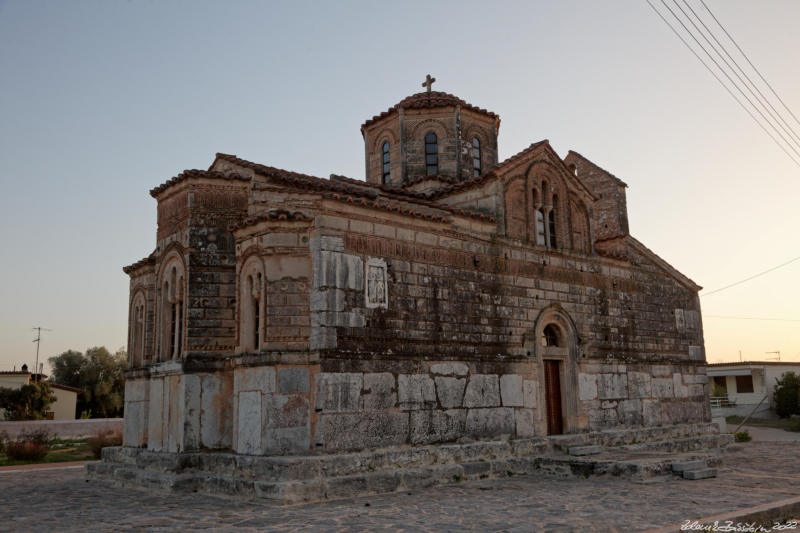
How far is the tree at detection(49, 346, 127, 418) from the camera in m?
40.5

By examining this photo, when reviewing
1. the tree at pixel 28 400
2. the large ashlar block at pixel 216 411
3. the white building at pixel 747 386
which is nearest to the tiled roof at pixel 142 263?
the large ashlar block at pixel 216 411

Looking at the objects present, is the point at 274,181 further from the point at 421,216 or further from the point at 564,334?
the point at 564,334

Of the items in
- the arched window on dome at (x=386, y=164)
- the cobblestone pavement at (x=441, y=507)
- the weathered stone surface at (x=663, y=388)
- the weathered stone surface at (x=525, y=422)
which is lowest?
the cobblestone pavement at (x=441, y=507)

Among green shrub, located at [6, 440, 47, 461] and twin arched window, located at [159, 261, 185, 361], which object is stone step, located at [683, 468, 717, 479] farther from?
green shrub, located at [6, 440, 47, 461]

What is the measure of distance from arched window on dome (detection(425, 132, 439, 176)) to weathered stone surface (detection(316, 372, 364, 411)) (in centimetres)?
836

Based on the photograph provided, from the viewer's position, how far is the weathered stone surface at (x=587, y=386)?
14302mm

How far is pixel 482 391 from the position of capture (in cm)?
1233

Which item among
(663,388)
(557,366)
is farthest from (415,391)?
(663,388)

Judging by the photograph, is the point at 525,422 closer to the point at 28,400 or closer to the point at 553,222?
the point at 553,222

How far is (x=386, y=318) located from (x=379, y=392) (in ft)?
4.18

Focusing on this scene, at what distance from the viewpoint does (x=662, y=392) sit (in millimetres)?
16391

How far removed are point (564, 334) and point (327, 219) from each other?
6.64 meters

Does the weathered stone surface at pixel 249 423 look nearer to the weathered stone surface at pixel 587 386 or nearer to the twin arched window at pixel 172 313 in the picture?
the twin arched window at pixel 172 313

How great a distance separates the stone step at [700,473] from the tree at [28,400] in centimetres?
3009
